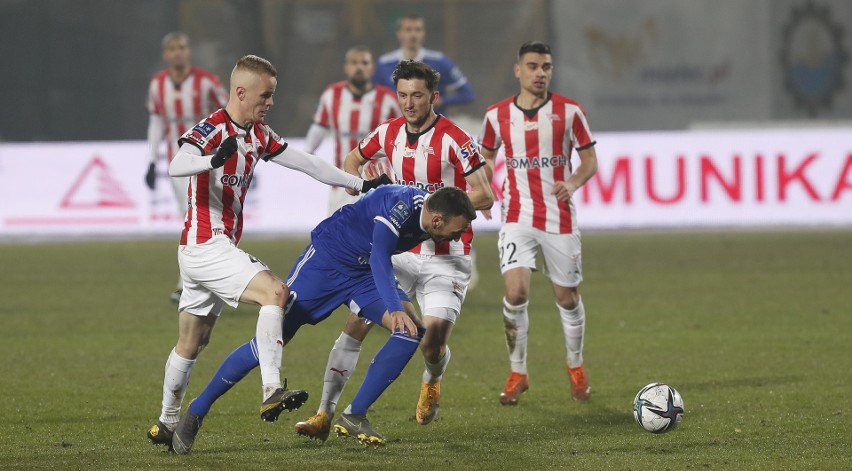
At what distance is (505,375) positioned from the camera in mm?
8789

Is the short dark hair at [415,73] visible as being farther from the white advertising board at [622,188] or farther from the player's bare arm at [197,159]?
the white advertising board at [622,188]

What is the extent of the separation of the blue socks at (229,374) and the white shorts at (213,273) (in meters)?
0.22

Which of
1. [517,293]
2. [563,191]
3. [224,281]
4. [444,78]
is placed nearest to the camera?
[224,281]

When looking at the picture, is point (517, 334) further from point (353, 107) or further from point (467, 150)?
point (353, 107)

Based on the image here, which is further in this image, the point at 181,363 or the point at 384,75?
the point at 384,75

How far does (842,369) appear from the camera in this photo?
8664 mm

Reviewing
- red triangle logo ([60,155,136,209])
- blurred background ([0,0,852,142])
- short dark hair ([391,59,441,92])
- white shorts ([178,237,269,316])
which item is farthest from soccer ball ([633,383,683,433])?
blurred background ([0,0,852,142])

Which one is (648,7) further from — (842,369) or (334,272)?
(334,272)

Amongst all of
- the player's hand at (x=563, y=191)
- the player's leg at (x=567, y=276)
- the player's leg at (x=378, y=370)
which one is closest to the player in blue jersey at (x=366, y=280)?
the player's leg at (x=378, y=370)

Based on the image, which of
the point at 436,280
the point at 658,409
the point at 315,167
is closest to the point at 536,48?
the point at 436,280

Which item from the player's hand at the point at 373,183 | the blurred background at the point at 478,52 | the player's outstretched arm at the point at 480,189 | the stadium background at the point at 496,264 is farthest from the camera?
the blurred background at the point at 478,52

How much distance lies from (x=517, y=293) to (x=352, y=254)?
74.1 inches

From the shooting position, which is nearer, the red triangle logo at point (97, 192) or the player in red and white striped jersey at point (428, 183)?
the player in red and white striped jersey at point (428, 183)

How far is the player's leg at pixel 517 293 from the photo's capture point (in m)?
7.98
